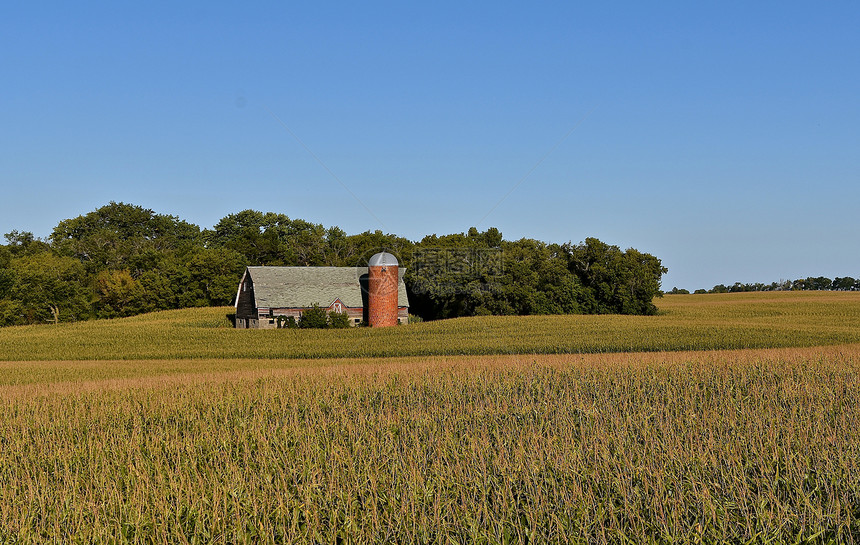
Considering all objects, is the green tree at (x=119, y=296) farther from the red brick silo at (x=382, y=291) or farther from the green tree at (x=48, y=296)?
the red brick silo at (x=382, y=291)

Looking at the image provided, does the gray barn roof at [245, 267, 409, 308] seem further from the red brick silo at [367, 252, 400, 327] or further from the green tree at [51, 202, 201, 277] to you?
the green tree at [51, 202, 201, 277]

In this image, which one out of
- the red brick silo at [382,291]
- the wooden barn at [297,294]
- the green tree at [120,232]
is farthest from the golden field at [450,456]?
the green tree at [120,232]

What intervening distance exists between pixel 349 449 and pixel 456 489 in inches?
109

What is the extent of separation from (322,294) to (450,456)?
181 feet

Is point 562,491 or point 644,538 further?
point 562,491

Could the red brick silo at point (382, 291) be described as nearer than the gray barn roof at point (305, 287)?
Yes

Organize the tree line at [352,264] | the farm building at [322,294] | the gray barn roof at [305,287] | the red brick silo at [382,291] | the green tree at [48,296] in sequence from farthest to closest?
the green tree at [48,296]
the tree line at [352,264]
the gray barn roof at [305,287]
the farm building at [322,294]
the red brick silo at [382,291]

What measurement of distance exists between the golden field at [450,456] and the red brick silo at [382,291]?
3866 cm

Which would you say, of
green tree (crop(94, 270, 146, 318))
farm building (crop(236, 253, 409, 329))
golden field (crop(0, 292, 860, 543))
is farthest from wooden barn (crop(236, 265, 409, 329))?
golden field (crop(0, 292, 860, 543))

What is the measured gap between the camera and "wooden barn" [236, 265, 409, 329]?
203 feet

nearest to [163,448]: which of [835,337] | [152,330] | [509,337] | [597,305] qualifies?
[509,337]

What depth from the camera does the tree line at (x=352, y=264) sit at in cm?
6962

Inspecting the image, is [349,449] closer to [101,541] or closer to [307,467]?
[307,467]

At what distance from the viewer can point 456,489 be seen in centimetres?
834
